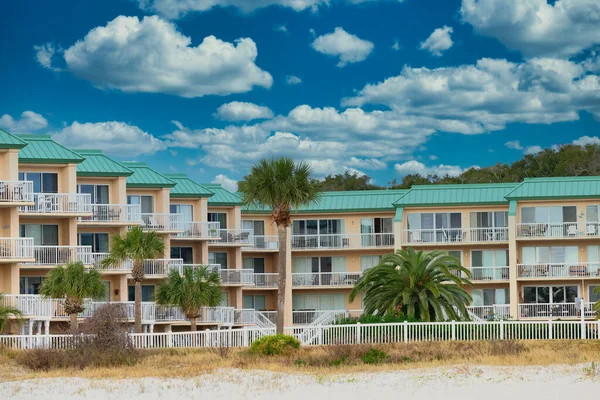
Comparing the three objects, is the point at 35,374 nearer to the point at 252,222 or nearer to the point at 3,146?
the point at 3,146

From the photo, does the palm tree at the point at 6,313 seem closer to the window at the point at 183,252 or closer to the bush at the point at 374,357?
the bush at the point at 374,357

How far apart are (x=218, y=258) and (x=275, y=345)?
28.6 meters

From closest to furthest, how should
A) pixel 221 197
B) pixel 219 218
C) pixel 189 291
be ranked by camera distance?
pixel 189 291 → pixel 221 197 → pixel 219 218

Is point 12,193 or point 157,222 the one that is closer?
point 12,193

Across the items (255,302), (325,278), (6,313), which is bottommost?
(255,302)

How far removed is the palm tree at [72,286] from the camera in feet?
171

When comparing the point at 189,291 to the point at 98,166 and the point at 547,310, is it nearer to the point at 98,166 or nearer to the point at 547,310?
the point at 98,166

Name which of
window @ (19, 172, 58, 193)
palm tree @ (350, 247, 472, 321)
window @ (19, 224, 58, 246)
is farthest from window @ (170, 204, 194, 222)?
palm tree @ (350, 247, 472, 321)

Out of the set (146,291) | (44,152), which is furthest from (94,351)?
(146,291)

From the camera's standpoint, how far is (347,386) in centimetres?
3550

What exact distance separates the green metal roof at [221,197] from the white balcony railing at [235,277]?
3.94 meters

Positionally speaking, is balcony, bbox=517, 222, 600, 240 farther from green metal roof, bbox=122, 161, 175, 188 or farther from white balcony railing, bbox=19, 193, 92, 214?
white balcony railing, bbox=19, 193, 92, 214

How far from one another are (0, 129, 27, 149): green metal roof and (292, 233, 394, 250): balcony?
23664 mm

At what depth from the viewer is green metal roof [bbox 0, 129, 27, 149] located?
53.4 metres
